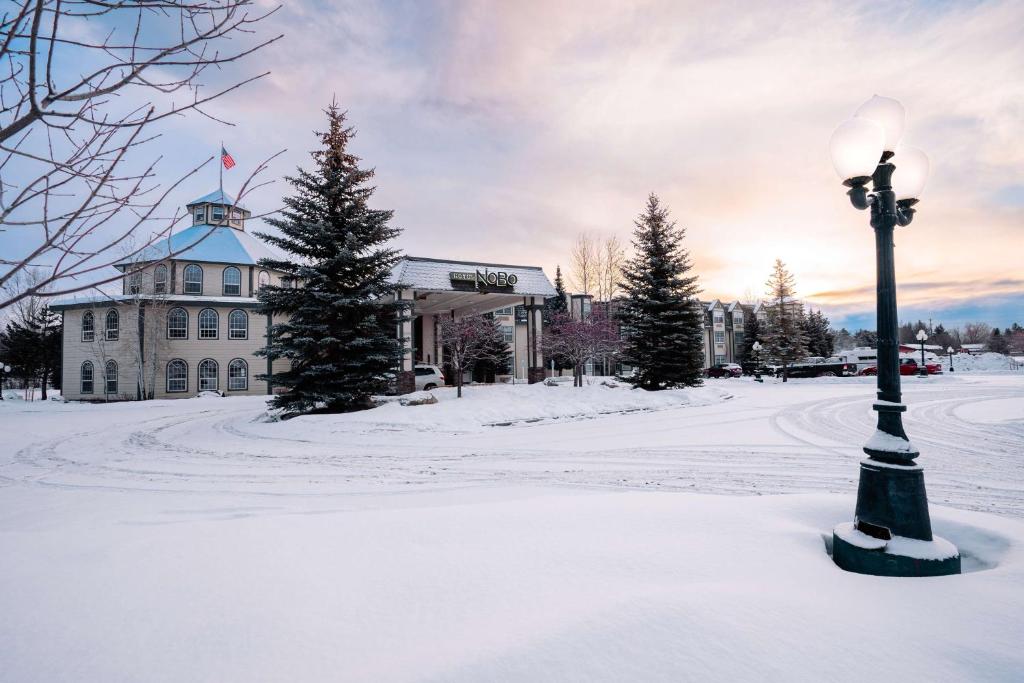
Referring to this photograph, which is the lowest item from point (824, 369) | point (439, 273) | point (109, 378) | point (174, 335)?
point (824, 369)

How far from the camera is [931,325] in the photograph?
124938 mm

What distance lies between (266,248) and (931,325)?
505ft

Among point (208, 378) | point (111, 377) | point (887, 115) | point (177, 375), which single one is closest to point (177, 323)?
point (177, 375)

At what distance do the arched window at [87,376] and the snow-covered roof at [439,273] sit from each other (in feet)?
74.8

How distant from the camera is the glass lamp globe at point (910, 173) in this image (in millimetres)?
3852

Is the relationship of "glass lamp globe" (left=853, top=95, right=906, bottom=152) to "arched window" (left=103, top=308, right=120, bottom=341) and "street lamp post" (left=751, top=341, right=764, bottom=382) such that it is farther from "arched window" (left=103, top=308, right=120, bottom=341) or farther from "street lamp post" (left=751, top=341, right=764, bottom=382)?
"arched window" (left=103, top=308, right=120, bottom=341)

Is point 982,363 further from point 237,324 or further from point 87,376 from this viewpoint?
point 87,376

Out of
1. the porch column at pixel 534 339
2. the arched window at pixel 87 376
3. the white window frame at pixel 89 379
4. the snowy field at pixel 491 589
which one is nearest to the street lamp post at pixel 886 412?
the snowy field at pixel 491 589

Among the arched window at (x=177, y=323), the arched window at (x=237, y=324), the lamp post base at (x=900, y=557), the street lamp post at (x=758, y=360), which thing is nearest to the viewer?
the lamp post base at (x=900, y=557)

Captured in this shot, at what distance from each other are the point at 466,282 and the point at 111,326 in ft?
78.1

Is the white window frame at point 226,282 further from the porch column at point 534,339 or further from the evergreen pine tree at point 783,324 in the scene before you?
the evergreen pine tree at point 783,324

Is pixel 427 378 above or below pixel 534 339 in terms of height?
below

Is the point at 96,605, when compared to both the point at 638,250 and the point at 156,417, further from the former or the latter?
the point at 638,250

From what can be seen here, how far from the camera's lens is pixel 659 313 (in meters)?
22.4
